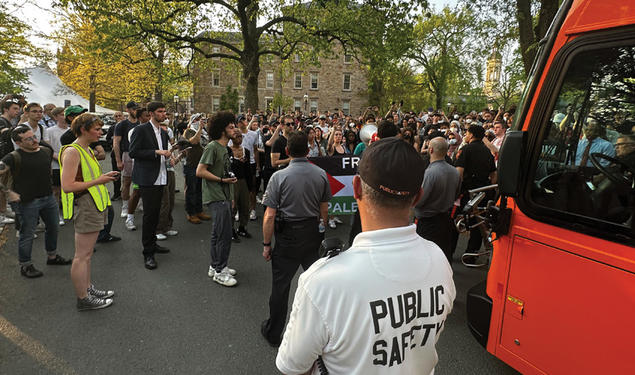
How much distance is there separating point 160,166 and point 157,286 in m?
1.69

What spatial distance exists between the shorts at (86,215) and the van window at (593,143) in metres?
4.12

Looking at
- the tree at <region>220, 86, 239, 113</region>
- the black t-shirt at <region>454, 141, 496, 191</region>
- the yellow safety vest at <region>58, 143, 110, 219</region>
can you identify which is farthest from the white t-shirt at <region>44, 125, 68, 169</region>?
the tree at <region>220, 86, 239, 113</region>

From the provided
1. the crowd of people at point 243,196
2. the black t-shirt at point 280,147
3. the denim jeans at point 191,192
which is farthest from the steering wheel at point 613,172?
the denim jeans at point 191,192

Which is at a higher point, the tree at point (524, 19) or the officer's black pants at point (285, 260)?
the tree at point (524, 19)

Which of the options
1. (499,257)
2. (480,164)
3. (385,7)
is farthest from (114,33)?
(499,257)

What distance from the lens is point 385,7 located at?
564 inches

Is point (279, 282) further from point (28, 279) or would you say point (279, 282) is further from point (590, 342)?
point (28, 279)

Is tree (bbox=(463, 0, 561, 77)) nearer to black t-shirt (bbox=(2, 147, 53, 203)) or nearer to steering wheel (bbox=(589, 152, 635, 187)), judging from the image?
steering wheel (bbox=(589, 152, 635, 187))

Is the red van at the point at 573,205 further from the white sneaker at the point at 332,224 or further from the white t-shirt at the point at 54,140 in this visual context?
the white t-shirt at the point at 54,140

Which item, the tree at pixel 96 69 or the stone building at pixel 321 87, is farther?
the stone building at pixel 321 87

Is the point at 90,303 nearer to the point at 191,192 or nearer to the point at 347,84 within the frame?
the point at 191,192

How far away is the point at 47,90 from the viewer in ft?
65.8

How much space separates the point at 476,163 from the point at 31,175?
6396 millimetres

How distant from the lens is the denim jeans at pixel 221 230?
455 centimetres
